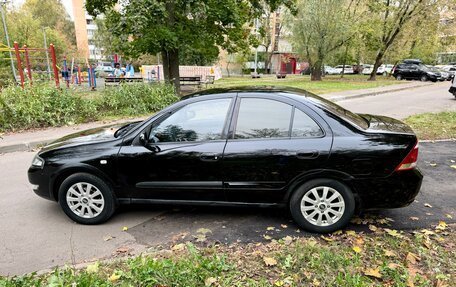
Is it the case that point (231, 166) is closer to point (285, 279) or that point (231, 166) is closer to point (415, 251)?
point (285, 279)

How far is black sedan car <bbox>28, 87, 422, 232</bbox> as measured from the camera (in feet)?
11.8

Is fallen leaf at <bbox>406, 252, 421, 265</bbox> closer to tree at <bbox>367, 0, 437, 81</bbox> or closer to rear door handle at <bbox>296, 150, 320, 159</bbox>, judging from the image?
rear door handle at <bbox>296, 150, 320, 159</bbox>

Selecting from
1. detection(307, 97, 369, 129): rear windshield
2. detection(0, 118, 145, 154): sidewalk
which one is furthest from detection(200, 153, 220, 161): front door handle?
detection(0, 118, 145, 154): sidewalk

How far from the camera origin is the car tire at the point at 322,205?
3.64 m

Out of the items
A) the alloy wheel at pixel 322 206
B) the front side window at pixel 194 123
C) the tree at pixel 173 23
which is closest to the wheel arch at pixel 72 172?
the front side window at pixel 194 123

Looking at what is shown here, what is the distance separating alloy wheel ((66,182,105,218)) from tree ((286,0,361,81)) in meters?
24.4

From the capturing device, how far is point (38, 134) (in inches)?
345

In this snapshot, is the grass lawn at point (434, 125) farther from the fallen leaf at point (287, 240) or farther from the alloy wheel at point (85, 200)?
the alloy wheel at point (85, 200)

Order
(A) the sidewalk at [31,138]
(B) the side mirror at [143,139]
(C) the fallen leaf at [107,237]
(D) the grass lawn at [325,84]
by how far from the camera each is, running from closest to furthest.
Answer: (C) the fallen leaf at [107,237] < (B) the side mirror at [143,139] < (A) the sidewalk at [31,138] < (D) the grass lawn at [325,84]

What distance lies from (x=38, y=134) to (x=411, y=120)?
1037cm

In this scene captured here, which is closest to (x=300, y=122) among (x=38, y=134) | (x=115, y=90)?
(x=38, y=134)

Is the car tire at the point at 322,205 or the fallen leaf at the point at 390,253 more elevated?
the car tire at the point at 322,205

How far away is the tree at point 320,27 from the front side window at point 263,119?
23.7 meters

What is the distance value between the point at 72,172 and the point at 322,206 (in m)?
2.93
